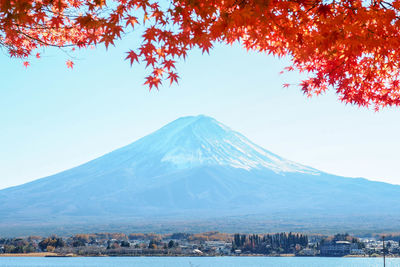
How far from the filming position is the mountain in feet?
419

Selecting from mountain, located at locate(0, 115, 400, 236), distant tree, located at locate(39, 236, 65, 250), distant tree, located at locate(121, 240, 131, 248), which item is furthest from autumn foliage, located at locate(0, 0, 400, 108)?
mountain, located at locate(0, 115, 400, 236)

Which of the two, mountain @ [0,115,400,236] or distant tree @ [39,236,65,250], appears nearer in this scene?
distant tree @ [39,236,65,250]

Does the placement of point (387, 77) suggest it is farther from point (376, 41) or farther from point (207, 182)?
point (207, 182)

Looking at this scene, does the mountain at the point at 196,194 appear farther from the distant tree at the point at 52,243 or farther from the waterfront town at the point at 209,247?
the distant tree at the point at 52,243

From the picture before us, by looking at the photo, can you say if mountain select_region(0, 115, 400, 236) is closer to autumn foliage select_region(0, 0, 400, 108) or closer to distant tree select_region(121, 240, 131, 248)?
distant tree select_region(121, 240, 131, 248)

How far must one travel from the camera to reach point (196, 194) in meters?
172

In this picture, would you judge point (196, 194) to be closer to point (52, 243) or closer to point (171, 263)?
point (52, 243)

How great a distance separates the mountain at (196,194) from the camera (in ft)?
419

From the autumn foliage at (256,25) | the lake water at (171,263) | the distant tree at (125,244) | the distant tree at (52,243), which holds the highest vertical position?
the autumn foliage at (256,25)

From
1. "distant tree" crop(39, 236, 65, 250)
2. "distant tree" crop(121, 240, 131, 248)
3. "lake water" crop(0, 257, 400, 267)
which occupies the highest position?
"distant tree" crop(39, 236, 65, 250)

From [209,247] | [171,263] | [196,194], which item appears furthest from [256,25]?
[196,194]

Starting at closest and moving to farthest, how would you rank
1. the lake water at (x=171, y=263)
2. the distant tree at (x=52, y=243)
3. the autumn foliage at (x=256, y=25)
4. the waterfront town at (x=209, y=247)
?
1. the autumn foliage at (x=256, y=25)
2. the lake water at (x=171, y=263)
3. the waterfront town at (x=209, y=247)
4. the distant tree at (x=52, y=243)

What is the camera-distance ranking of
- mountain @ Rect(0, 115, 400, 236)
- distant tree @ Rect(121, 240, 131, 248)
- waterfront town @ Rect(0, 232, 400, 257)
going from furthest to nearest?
mountain @ Rect(0, 115, 400, 236) → distant tree @ Rect(121, 240, 131, 248) → waterfront town @ Rect(0, 232, 400, 257)

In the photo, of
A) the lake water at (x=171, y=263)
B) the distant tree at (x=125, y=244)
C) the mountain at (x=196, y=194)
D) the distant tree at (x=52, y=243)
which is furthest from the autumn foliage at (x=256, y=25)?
the mountain at (x=196, y=194)
